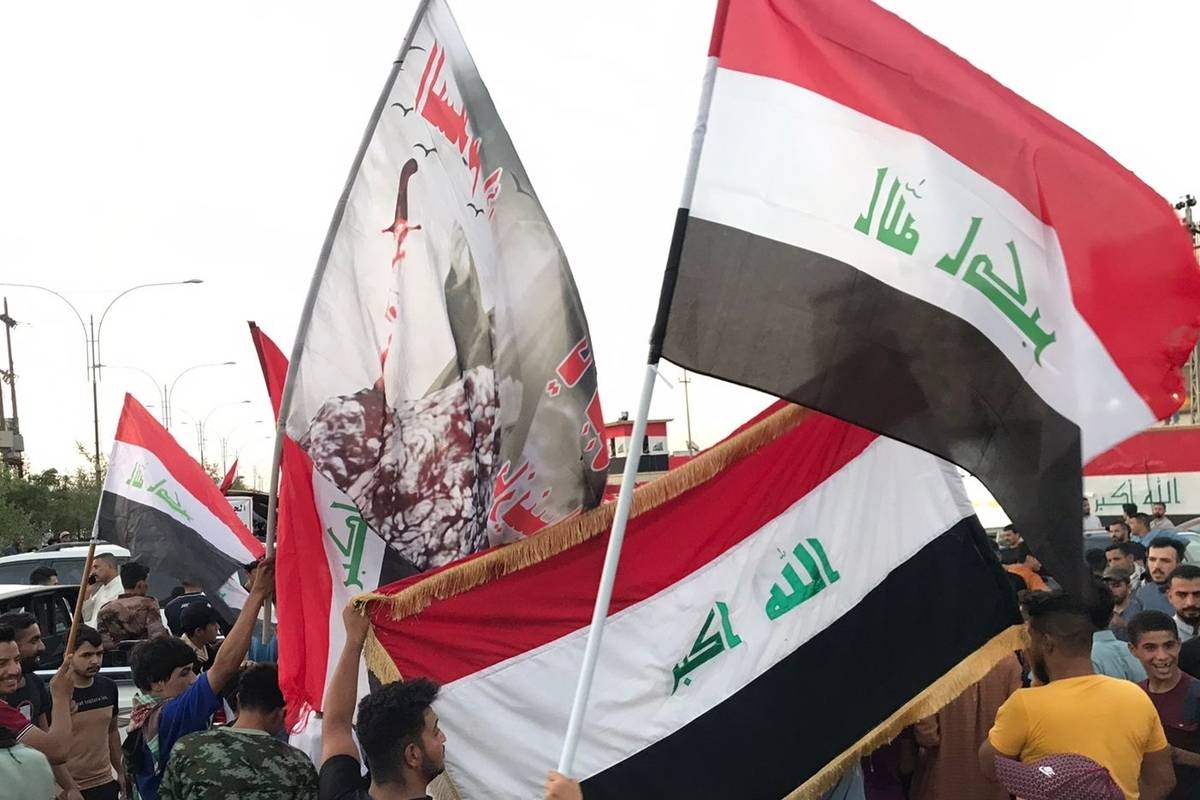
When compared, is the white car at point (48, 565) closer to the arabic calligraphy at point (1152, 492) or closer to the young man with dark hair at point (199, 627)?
the young man with dark hair at point (199, 627)

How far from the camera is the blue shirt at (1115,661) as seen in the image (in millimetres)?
5121

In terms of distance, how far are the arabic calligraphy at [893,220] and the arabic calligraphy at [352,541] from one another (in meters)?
2.10

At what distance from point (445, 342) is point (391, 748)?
1459mm

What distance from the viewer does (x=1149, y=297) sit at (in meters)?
3.45

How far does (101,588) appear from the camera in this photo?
→ 1126cm

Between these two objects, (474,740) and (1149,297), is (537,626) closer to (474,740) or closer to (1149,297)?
(474,740)

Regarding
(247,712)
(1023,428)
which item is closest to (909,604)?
(1023,428)

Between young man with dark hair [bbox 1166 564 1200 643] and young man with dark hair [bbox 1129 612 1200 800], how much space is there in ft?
4.77

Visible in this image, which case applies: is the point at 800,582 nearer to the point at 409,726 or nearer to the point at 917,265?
the point at 917,265

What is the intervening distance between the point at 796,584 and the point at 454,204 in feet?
5.70

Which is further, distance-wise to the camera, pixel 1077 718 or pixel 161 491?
pixel 161 491

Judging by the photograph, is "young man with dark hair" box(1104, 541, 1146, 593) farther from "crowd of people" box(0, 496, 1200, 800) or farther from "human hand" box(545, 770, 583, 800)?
"human hand" box(545, 770, 583, 800)

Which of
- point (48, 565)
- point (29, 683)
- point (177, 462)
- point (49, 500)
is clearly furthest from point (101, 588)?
point (49, 500)

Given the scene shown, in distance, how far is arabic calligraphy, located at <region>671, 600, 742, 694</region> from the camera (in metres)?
3.72
